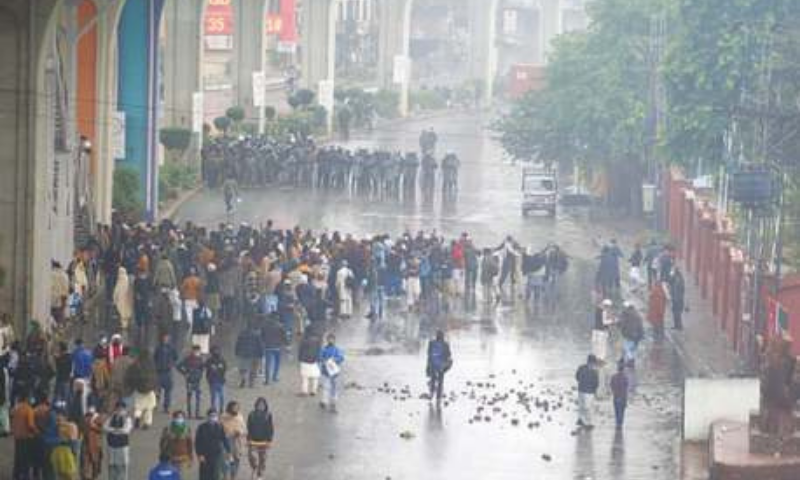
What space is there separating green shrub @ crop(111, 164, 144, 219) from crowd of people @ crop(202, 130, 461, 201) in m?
8.86

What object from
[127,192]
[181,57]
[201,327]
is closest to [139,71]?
[127,192]

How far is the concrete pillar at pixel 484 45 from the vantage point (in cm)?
10512

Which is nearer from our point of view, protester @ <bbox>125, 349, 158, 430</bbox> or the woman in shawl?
protester @ <bbox>125, 349, 158, 430</bbox>

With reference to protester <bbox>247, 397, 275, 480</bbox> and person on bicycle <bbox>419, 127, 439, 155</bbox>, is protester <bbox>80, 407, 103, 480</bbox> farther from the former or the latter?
person on bicycle <bbox>419, 127, 439, 155</bbox>

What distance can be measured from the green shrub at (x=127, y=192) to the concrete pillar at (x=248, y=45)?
2080 cm

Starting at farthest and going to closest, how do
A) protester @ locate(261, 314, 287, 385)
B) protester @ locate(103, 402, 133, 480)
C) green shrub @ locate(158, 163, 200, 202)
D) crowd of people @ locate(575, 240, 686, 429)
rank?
green shrub @ locate(158, 163, 200, 202) → protester @ locate(261, 314, 287, 385) → crowd of people @ locate(575, 240, 686, 429) → protester @ locate(103, 402, 133, 480)

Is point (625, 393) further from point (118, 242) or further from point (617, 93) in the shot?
point (617, 93)

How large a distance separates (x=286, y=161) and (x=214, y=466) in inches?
1328

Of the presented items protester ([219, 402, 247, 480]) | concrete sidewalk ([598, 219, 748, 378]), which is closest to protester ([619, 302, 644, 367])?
concrete sidewalk ([598, 219, 748, 378])

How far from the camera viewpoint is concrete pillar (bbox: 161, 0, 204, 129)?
197 ft

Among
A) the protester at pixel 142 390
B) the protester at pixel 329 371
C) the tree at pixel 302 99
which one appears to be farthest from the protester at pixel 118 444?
the tree at pixel 302 99

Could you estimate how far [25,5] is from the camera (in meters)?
34.0

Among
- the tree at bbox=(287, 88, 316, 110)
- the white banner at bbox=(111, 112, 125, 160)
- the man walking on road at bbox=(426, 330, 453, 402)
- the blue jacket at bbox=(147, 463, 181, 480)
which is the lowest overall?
the blue jacket at bbox=(147, 463, 181, 480)

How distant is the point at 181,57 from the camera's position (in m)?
60.2
